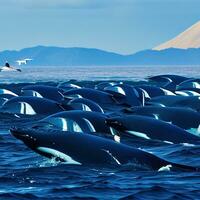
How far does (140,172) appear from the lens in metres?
16.2

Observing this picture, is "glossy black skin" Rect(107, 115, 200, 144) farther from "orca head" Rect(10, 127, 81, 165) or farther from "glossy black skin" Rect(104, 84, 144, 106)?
"glossy black skin" Rect(104, 84, 144, 106)

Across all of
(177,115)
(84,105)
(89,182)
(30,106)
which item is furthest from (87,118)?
(30,106)

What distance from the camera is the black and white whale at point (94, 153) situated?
1638 cm

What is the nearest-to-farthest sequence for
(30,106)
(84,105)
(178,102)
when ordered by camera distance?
(84,105), (30,106), (178,102)

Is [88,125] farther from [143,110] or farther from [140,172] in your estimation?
[140,172]

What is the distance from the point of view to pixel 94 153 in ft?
53.9

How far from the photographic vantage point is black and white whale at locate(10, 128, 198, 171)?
16375 mm

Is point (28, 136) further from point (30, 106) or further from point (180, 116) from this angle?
point (30, 106)

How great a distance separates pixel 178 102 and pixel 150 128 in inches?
330

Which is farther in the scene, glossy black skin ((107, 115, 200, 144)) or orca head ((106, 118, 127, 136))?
glossy black skin ((107, 115, 200, 144))

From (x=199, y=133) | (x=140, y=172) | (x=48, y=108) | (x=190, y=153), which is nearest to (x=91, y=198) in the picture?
(x=140, y=172)

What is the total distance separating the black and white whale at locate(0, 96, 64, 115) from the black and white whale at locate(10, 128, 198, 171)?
436 inches

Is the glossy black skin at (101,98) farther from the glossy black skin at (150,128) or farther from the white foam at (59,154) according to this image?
the white foam at (59,154)

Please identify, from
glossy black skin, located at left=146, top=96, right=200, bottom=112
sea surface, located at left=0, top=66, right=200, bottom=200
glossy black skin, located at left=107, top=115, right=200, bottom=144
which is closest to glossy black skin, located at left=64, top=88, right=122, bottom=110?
glossy black skin, located at left=146, top=96, right=200, bottom=112
